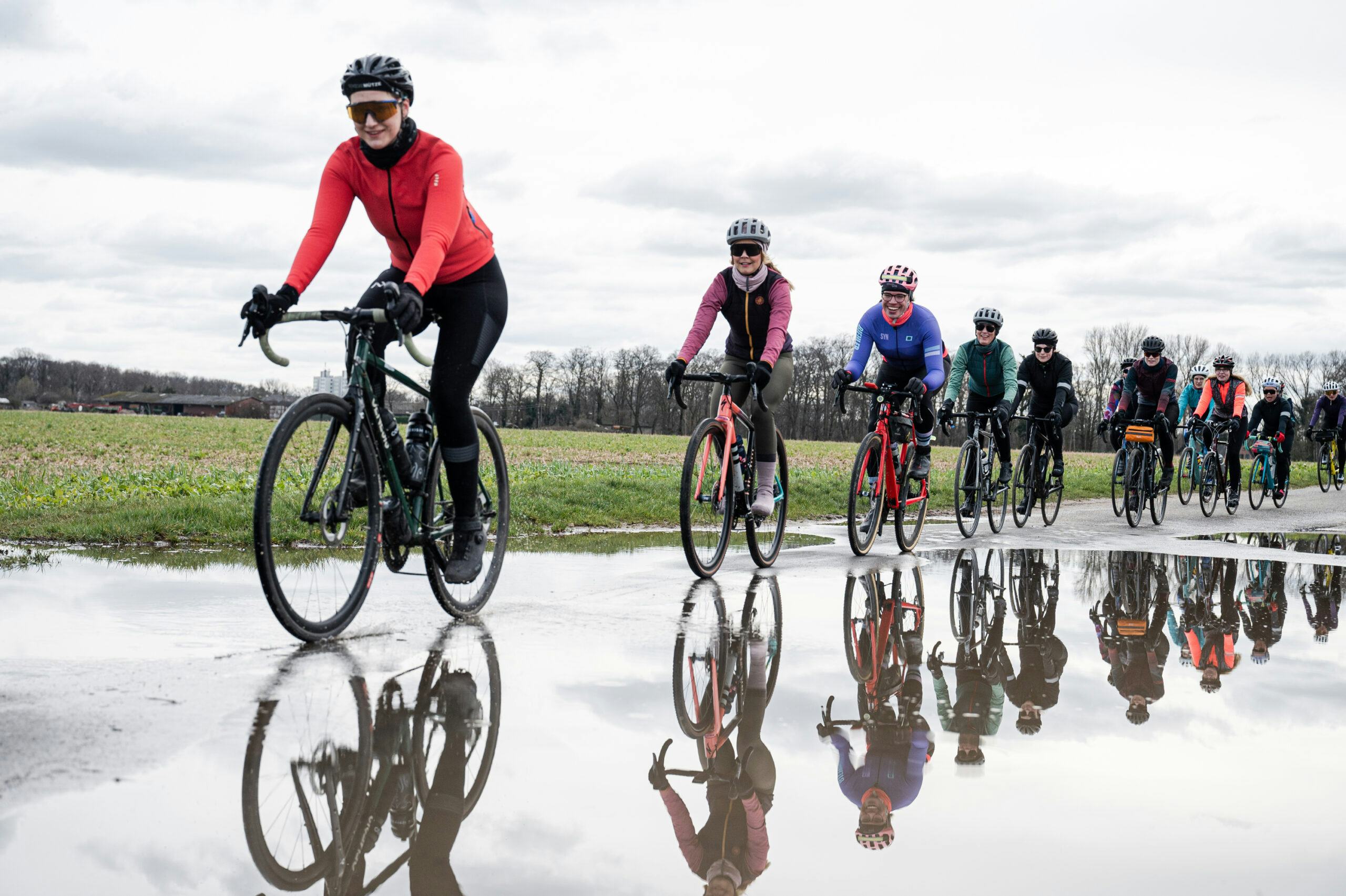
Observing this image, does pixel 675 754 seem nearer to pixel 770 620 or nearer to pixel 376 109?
pixel 770 620

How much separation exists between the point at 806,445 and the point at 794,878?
6459 centimetres

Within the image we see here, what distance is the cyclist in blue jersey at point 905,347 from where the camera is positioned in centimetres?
1014

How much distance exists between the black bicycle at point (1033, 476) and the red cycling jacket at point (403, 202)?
932cm

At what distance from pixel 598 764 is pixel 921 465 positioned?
7518mm

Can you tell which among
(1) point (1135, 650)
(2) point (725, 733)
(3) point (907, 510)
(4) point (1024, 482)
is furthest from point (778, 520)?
(4) point (1024, 482)

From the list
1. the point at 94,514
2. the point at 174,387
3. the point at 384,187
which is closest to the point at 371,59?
the point at 384,187

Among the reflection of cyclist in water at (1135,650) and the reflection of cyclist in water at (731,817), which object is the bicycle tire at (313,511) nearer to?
the reflection of cyclist in water at (731,817)

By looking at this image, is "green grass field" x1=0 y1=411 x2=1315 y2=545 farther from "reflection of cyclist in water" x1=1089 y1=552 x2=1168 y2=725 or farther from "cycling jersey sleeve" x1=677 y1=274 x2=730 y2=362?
"reflection of cyclist in water" x1=1089 y1=552 x2=1168 y2=725

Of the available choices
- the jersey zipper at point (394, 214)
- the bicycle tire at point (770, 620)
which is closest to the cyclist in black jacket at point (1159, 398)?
the bicycle tire at point (770, 620)

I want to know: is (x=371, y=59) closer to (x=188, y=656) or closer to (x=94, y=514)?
(x=188, y=656)

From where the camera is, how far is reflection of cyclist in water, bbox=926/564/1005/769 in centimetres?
382

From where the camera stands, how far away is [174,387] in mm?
189875

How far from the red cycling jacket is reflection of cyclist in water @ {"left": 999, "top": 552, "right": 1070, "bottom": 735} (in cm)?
299

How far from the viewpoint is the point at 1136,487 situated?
14.2 metres
